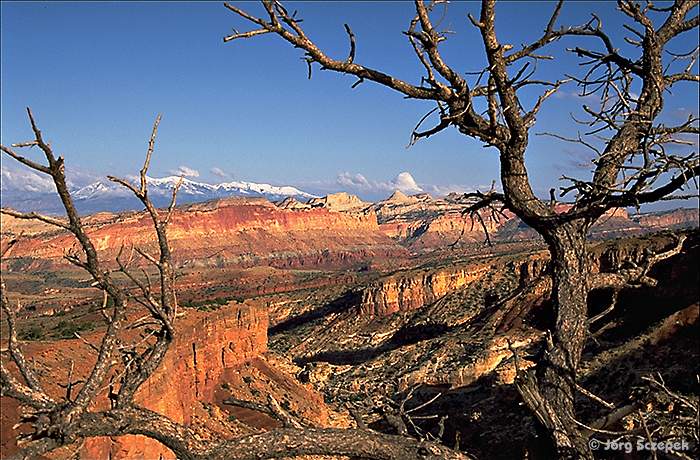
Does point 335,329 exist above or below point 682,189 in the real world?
below

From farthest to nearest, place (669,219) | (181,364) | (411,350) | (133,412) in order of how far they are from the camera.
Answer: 1. (669,219)
2. (411,350)
3. (181,364)
4. (133,412)

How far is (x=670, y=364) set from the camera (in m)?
25.1

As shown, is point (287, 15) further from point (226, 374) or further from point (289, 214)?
point (289, 214)

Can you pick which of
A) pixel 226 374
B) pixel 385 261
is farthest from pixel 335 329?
pixel 385 261

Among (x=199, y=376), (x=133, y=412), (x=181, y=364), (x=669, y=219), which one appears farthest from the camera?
(x=669, y=219)

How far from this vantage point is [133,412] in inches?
130

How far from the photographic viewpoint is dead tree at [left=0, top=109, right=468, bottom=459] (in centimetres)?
309

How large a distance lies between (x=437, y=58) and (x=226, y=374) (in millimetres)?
26590

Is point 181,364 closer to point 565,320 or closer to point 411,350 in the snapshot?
point 565,320

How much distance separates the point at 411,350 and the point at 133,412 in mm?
45048

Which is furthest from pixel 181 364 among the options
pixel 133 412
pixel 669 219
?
pixel 669 219

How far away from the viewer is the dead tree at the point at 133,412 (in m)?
3.09

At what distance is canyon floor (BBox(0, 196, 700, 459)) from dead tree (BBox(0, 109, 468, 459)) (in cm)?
17

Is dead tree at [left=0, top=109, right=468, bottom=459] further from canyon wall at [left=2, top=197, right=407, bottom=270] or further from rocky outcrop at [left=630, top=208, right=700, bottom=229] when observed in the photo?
rocky outcrop at [left=630, top=208, right=700, bottom=229]
